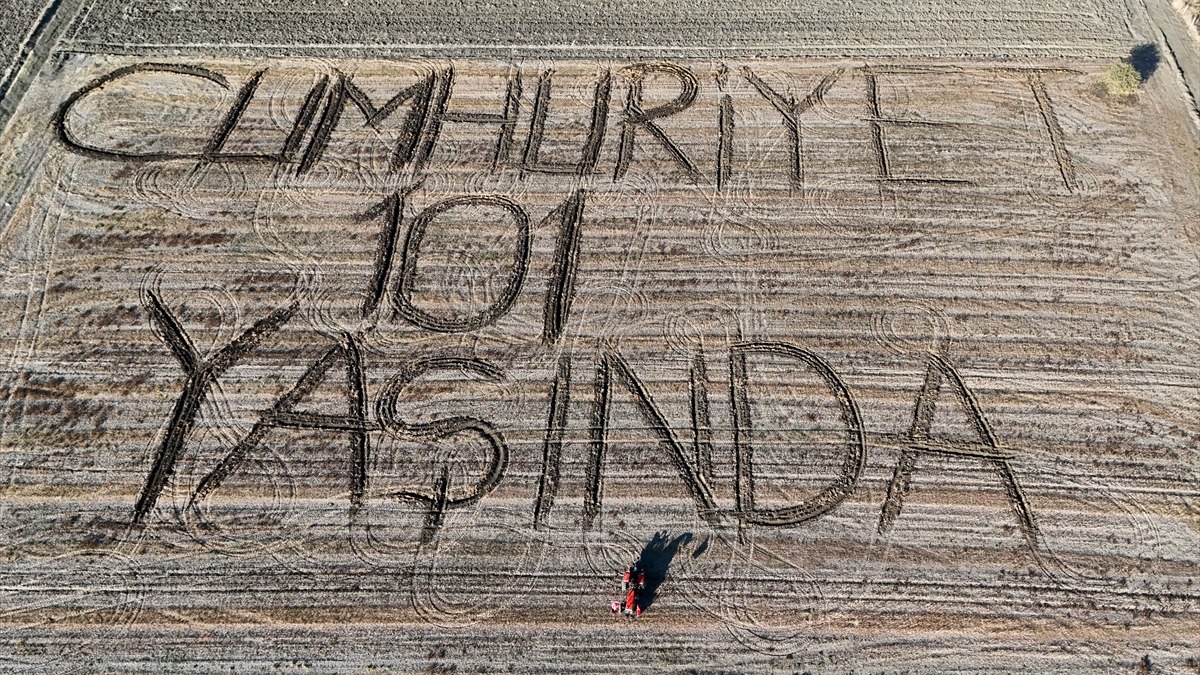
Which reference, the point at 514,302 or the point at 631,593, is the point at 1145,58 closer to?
the point at 514,302

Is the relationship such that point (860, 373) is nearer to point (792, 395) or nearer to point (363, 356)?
point (792, 395)

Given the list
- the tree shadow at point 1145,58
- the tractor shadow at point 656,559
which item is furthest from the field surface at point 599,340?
the tree shadow at point 1145,58

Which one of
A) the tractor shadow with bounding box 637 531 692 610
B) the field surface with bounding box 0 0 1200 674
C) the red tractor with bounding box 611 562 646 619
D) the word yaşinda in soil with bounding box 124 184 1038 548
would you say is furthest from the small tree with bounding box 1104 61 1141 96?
the red tractor with bounding box 611 562 646 619

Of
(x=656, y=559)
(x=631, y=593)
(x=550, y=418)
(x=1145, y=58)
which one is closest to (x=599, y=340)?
(x=550, y=418)

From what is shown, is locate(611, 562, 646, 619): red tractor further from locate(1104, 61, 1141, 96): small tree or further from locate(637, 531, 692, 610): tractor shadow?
locate(1104, 61, 1141, 96): small tree

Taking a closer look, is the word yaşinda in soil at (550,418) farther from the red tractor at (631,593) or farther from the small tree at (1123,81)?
the small tree at (1123,81)


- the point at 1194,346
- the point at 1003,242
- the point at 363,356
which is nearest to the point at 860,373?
the point at 1003,242
